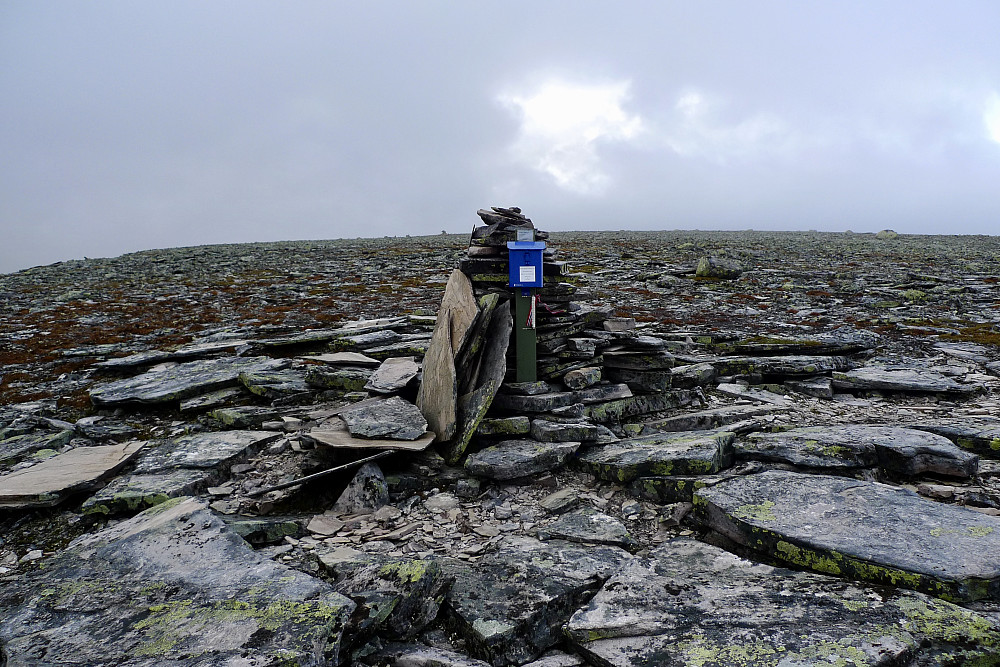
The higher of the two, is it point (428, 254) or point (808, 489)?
point (428, 254)

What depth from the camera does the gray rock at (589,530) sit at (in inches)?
234

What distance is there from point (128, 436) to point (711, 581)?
32.8 feet

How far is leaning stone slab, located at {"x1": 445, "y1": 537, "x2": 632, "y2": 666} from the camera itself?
4.41 metres

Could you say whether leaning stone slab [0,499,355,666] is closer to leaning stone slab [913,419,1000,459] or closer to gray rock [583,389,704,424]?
gray rock [583,389,704,424]

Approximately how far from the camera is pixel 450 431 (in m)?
7.96

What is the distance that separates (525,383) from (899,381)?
7.85m

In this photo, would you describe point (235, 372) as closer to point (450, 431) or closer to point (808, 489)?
point (450, 431)

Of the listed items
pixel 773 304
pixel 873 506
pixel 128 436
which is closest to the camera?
pixel 873 506

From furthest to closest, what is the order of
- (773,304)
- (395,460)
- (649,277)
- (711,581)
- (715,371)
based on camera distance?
(649,277) < (773,304) < (715,371) < (395,460) < (711,581)

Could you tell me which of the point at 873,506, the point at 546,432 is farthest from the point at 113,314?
the point at 873,506

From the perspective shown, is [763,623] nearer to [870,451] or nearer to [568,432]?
[568,432]

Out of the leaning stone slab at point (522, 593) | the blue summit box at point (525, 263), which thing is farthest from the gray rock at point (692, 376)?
the leaning stone slab at point (522, 593)

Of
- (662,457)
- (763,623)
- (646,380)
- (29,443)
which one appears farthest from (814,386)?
(29,443)

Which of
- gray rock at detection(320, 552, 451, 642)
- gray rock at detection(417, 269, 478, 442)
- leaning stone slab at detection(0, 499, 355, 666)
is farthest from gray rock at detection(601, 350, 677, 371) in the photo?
leaning stone slab at detection(0, 499, 355, 666)
